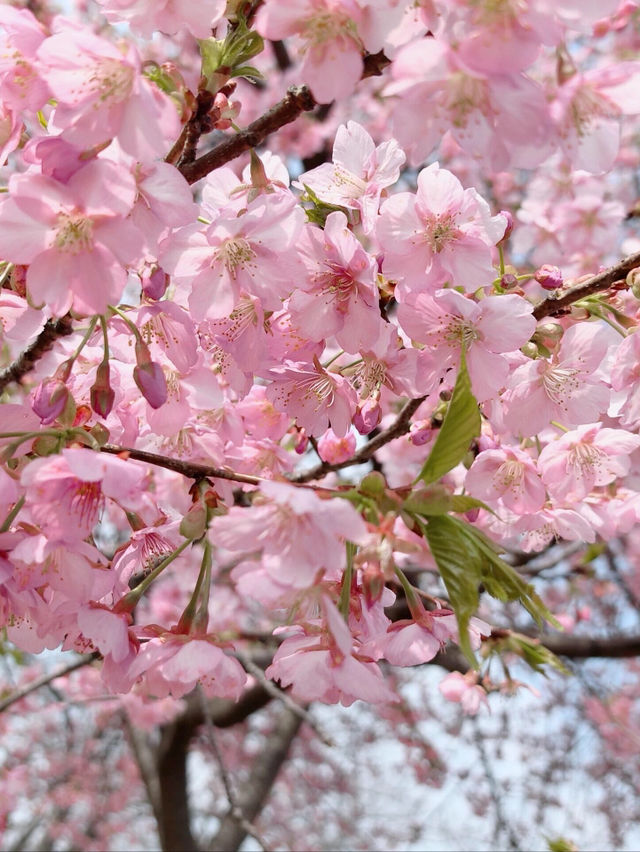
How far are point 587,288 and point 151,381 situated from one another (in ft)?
2.54

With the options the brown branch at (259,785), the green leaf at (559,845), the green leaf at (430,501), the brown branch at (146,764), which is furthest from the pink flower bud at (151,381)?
the brown branch at (146,764)

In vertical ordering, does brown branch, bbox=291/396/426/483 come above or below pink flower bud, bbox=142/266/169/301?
below

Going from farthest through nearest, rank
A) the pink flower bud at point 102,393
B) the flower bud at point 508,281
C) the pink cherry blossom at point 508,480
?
the pink cherry blossom at point 508,480, the flower bud at point 508,281, the pink flower bud at point 102,393

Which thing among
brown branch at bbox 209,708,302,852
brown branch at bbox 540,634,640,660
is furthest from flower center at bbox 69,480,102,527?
brown branch at bbox 209,708,302,852

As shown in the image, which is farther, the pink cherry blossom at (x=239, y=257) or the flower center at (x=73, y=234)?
the pink cherry blossom at (x=239, y=257)

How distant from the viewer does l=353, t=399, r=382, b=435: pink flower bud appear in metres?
1.33

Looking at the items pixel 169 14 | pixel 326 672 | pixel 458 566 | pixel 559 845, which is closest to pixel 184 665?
pixel 326 672

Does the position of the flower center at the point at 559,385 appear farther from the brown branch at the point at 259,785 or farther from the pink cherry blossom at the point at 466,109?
the brown branch at the point at 259,785

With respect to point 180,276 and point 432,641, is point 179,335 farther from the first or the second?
point 432,641

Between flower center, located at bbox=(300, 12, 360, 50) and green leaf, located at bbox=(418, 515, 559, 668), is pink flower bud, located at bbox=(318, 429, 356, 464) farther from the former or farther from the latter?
flower center, located at bbox=(300, 12, 360, 50)

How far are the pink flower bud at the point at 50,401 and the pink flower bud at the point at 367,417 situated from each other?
53cm

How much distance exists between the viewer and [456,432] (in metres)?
0.84

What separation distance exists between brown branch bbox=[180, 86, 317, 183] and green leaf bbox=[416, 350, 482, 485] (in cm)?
49

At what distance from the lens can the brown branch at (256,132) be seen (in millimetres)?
1053
